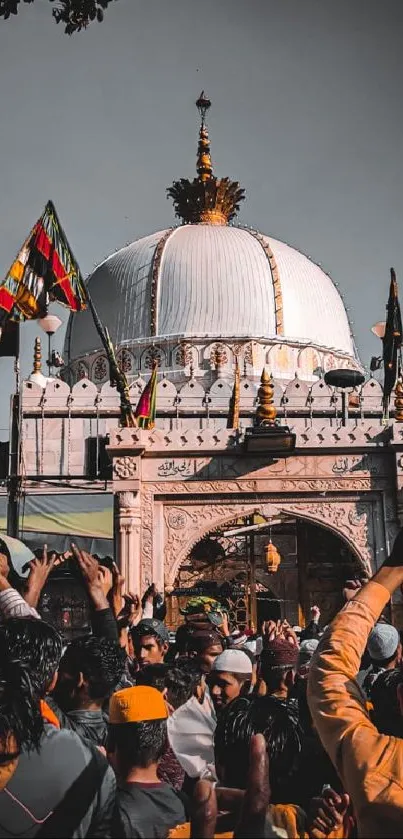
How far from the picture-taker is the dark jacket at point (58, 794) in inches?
120

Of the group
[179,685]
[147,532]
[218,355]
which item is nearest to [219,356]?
[218,355]

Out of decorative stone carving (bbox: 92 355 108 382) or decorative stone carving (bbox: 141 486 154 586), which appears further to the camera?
decorative stone carving (bbox: 92 355 108 382)

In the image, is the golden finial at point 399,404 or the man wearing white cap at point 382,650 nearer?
the man wearing white cap at point 382,650

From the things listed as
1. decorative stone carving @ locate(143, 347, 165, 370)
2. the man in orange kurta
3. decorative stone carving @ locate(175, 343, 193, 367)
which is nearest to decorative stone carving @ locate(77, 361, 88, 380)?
decorative stone carving @ locate(143, 347, 165, 370)

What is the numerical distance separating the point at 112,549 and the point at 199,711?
1353 centimetres

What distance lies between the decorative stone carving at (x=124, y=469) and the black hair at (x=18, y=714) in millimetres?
13603

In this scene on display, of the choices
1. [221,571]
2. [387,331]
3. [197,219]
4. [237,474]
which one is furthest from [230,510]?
[197,219]

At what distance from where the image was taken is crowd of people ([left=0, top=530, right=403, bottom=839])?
280 cm

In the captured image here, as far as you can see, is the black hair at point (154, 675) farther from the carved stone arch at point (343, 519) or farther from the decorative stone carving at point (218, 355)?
the decorative stone carving at point (218, 355)

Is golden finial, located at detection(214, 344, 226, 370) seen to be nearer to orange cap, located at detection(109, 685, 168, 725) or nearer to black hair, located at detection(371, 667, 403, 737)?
black hair, located at detection(371, 667, 403, 737)

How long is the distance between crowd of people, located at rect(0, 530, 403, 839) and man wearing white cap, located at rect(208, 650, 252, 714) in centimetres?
36

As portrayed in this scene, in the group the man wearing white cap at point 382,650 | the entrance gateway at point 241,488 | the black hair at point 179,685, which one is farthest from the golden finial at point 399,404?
the black hair at point 179,685

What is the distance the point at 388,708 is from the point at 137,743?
1565 mm

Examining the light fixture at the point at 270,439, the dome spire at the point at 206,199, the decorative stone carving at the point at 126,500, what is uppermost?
the dome spire at the point at 206,199
